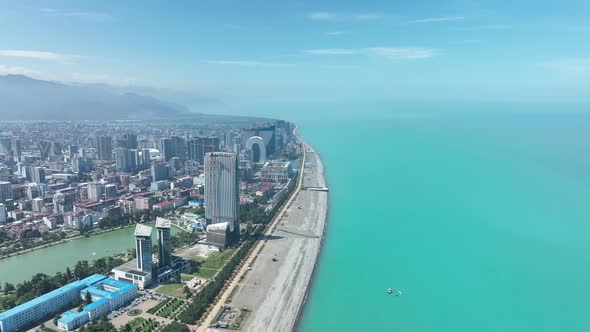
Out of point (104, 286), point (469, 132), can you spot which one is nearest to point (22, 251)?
point (104, 286)

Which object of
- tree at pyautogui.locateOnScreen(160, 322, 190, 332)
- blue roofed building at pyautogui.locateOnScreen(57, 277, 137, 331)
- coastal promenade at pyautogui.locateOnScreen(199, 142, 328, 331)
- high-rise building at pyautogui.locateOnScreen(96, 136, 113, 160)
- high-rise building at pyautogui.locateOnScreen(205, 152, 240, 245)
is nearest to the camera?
tree at pyautogui.locateOnScreen(160, 322, 190, 332)

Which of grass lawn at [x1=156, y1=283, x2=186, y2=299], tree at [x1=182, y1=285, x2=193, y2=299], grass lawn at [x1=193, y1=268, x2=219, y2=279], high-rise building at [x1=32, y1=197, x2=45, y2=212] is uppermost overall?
high-rise building at [x1=32, y1=197, x2=45, y2=212]

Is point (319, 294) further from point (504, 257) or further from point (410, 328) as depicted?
point (504, 257)

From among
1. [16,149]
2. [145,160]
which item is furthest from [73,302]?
[16,149]

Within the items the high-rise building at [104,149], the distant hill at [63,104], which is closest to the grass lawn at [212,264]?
the high-rise building at [104,149]

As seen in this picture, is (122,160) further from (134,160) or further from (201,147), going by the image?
(201,147)

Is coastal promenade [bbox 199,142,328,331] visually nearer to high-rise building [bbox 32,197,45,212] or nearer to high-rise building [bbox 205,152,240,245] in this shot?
high-rise building [bbox 205,152,240,245]

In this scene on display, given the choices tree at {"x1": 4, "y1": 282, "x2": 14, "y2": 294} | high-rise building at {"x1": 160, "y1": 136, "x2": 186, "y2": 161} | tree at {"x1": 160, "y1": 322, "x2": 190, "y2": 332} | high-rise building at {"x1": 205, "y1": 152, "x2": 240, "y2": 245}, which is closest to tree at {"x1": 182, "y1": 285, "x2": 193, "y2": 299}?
tree at {"x1": 160, "y1": 322, "x2": 190, "y2": 332}
